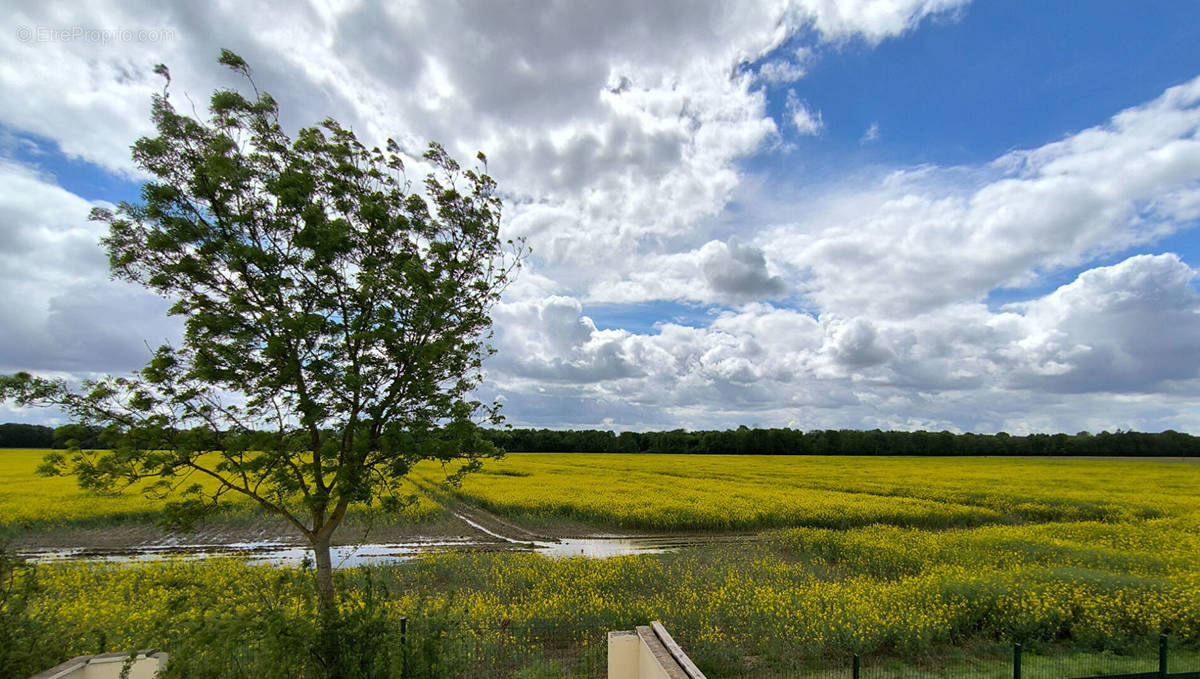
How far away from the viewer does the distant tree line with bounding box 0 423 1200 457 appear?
7738 centimetres

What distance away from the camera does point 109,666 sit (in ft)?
20.9

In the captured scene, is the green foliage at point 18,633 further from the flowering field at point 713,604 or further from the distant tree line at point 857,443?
the distant tree line at point 857,443

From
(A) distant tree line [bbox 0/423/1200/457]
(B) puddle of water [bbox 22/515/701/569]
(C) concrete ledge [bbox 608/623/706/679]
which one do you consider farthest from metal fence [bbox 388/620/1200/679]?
(A) distant tree line [bbox 0/423/1200/457]

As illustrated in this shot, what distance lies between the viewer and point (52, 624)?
6988mm

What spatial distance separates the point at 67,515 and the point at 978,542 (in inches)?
1343

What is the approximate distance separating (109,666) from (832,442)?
91.3 m

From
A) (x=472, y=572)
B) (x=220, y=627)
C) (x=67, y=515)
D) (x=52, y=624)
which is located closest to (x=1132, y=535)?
(x=472, y=572)

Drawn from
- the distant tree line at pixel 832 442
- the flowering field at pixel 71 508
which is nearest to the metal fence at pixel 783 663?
the flowering field at pixel 71 508

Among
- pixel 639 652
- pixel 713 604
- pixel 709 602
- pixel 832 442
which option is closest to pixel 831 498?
pixel 709 602

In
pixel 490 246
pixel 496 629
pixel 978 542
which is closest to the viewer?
pixel 490 246

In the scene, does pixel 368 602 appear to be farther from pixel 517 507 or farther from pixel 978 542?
pixel 517 507

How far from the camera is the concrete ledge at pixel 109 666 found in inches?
240

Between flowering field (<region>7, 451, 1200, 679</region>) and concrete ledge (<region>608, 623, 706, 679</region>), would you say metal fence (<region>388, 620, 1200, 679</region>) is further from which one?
concrete ledge (<region>608, 623, 706, 679</region>)

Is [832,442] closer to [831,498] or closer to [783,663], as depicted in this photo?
[831,498]
